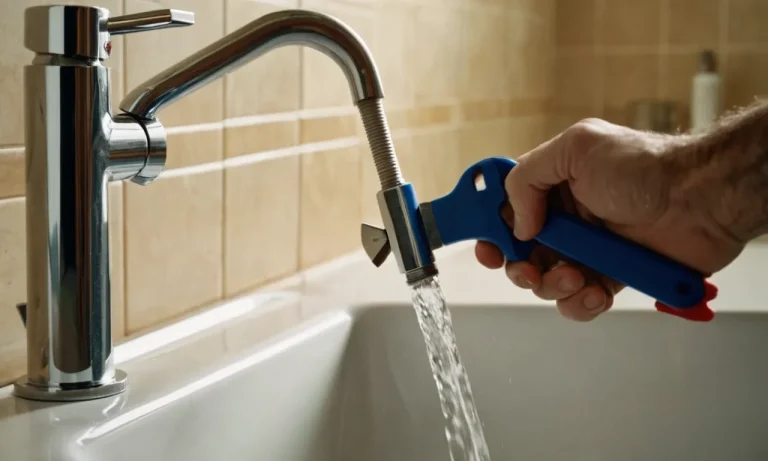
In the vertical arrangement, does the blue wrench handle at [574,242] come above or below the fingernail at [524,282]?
above

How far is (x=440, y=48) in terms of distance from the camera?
124 centimetres

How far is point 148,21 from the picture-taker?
515 mm

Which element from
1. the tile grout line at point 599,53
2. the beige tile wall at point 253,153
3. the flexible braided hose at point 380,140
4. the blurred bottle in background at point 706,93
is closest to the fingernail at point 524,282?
the flexible braided hose at point 380,140

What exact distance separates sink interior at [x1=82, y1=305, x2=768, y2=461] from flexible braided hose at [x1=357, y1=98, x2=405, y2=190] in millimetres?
216

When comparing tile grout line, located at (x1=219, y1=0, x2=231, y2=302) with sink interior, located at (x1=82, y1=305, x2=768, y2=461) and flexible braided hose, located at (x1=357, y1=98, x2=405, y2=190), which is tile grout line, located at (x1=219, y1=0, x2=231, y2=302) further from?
flexible braided hose, located at (x1=357, y1=98, x2=405, y2=190)

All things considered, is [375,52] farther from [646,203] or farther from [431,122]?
[646,203]

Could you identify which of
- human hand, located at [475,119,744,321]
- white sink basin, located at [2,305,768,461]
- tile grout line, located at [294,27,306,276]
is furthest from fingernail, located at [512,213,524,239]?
tile grout line, located at [294,27,306,276]

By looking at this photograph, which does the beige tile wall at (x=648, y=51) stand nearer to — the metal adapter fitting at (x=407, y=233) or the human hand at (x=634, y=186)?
the human hand at (x=634, y=186)

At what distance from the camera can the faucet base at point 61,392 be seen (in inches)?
21.6

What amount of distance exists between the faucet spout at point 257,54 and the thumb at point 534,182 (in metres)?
0.10

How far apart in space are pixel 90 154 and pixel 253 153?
12.6 inches

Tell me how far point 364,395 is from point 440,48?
1.89 ft

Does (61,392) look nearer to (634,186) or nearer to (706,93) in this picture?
(634,186)

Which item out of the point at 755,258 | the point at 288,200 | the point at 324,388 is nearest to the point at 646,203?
the point at 324,388
